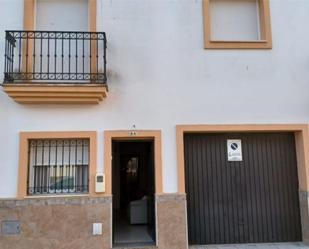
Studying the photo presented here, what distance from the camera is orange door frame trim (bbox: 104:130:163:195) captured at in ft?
20.4

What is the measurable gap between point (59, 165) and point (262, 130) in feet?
14.6

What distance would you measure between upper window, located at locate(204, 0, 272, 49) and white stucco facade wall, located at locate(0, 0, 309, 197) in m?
0.17

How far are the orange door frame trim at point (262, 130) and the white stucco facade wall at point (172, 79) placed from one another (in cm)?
12

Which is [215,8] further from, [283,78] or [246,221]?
[246,221]

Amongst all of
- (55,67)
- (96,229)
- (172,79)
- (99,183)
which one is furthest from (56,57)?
(96,229)

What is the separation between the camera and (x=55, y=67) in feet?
21.3

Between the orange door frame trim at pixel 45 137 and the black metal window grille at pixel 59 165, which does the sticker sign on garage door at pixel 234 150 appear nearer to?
the orange door frame trim at pixel 45 137

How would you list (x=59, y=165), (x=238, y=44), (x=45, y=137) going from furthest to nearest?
(x=238, y=44)
(x=59, y=165)
(x=45, y=137)

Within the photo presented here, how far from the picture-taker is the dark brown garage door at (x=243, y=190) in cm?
677

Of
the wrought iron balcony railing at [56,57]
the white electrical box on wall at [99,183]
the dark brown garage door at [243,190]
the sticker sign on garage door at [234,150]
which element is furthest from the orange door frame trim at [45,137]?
the sticker sign on garage door at [234,150]

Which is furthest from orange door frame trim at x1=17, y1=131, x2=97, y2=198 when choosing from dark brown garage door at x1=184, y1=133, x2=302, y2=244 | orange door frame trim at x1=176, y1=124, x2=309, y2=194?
dark brown garage door at x1=184, y1=133, x2=302, y2=244

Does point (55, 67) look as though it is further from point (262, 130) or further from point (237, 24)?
point (262, 130)

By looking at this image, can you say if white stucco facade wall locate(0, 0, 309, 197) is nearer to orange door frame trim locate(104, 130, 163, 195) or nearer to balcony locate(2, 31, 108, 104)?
orange door frame trim locate(104, 130, 163, 195)

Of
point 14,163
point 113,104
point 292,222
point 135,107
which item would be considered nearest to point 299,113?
point 292,222
